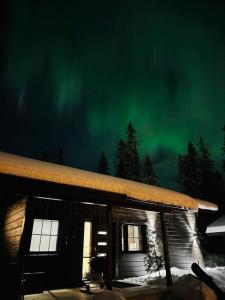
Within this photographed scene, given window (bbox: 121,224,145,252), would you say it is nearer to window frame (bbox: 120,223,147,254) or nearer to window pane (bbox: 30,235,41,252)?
window frame (bbox: 120,223,147,254)

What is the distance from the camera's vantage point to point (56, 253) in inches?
351

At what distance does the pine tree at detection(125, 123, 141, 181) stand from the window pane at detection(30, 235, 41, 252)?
31353mm

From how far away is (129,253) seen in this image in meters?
10.5

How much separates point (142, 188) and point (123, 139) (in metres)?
38.9

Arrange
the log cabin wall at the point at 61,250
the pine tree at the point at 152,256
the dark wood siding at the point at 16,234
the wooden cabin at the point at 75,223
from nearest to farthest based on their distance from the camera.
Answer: the wooden cabin at the point at 75,223 < the dark wood siding at the point at 16,234 < the log cabin wall at the point at 61,250 < the pine tree at the point at 152,256

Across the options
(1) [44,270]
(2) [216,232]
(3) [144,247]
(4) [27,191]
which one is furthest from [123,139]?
(4) [27,191]

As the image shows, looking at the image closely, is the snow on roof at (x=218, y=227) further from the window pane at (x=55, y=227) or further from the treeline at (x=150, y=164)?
the treeline at (x=150, y=164)

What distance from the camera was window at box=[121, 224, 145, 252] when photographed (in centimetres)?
1068

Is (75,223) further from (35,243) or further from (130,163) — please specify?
(130,163)

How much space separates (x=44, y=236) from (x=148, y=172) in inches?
1451

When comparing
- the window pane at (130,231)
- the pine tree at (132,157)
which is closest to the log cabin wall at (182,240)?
the window pane at (130,231)

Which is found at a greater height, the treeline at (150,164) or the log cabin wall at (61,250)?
the treeline at (150,164)

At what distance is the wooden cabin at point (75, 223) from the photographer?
4871 millimetres

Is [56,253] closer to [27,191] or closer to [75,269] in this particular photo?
[75,269]
